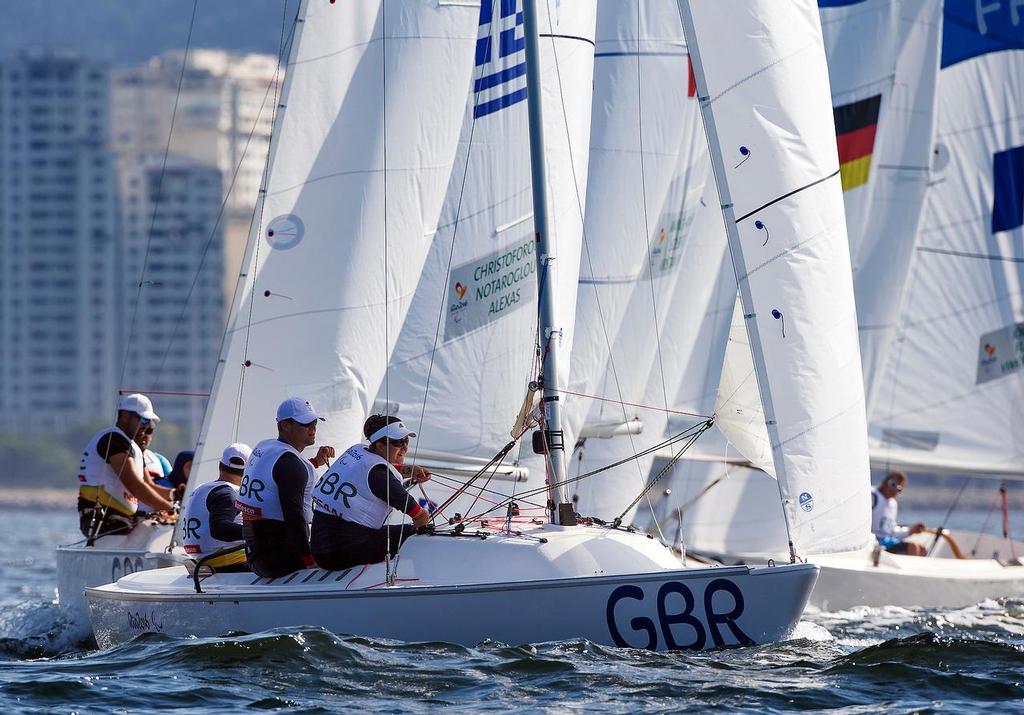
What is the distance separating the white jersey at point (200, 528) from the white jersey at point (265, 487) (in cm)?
82

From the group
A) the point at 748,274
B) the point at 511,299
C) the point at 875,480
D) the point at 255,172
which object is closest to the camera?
the point at 748,274

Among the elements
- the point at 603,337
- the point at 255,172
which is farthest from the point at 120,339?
the point at 603,337

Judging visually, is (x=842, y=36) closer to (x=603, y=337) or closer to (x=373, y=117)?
(x=603, y=337)

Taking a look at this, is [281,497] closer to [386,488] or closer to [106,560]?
[386,488]

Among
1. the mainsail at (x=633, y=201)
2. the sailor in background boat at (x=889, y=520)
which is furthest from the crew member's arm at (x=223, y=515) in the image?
the sailor in background boat at (x=889, y=520)

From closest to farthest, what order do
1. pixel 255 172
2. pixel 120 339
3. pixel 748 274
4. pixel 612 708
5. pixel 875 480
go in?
pixel 612 708, pixel 748 274, pixel 875 480, pixel 120 339, pixel 255 172

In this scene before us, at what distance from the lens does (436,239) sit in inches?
384

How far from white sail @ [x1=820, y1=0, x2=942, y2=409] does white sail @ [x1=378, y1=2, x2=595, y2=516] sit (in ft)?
16.4

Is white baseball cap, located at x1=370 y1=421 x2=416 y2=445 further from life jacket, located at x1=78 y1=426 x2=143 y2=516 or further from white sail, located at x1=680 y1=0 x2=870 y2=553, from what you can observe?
life jacket, located at x1=78 y1=426 x2=143 y2=516

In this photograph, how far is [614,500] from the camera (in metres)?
Result: 12.1

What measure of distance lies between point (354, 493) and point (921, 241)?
8503 millimetres

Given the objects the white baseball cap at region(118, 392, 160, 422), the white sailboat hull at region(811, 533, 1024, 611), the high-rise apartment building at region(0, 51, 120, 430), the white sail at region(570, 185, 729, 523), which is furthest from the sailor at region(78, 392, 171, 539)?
the high-rise apartment building at region(0, 51, 120, 430)

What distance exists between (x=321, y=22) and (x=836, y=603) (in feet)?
16.6

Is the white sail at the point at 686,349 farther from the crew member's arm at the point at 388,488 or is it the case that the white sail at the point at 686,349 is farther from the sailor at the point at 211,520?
the crew member's arm at the point at 388,488
